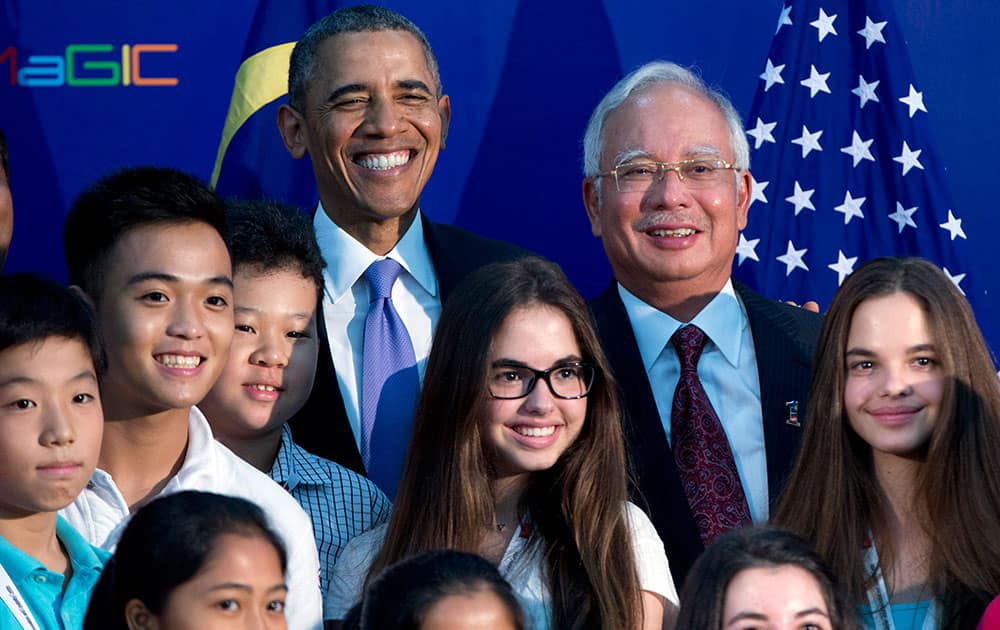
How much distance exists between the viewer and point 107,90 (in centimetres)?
461

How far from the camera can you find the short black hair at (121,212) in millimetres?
3232

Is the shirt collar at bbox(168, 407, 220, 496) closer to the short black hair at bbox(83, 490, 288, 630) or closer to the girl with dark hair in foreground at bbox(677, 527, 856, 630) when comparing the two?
the short black hair at bbox(83, 490, 288, 630)

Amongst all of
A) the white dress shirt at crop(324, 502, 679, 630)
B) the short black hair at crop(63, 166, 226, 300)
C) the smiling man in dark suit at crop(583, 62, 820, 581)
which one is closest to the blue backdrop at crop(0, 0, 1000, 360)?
the smiling man in dark suit at crop(583, 62, 820, 581)

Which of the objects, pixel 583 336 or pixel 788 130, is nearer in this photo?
pixel 583 336

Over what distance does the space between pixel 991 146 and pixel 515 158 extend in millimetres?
1396

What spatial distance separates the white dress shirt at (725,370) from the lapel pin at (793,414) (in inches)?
3.0

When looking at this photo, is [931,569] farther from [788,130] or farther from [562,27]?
[562,27]

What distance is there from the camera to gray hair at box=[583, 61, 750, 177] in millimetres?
3949

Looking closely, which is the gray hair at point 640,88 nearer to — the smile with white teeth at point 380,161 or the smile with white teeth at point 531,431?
the smile with white teeth at point 380,161

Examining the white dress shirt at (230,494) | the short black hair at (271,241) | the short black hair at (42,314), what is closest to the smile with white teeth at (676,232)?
the short black hair at (271,241)

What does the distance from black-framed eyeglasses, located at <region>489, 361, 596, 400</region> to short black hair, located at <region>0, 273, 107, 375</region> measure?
78 cm

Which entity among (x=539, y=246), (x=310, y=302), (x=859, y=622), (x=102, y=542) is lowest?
(x=859, y=622)

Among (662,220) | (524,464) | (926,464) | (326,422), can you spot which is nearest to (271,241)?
(326,422)

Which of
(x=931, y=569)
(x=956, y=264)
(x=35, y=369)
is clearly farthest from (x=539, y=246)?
(x=35, y=369)
